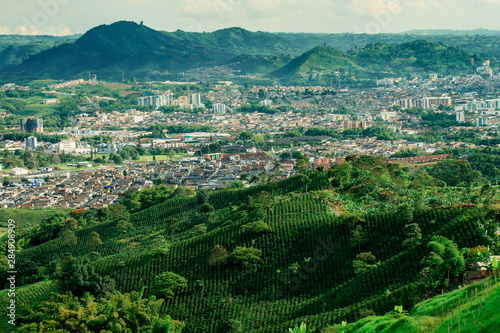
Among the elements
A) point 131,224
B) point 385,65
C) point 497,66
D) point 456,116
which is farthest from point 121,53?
point 131,224

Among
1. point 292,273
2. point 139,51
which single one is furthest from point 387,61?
point 292,273

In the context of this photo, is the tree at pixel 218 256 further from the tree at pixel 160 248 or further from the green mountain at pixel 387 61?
the green mountain at pixel 387 61

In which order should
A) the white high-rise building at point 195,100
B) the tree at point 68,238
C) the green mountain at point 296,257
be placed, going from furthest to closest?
the white high-rise building at point 195,100 < the tree at point 68,238 < the green mountain at point 296,257

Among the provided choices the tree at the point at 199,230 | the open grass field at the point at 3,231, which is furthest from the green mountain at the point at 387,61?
the tree at the point at 199,230

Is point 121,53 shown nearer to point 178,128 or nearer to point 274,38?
point 274,38

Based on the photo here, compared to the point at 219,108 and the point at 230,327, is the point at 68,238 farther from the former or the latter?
the point at 219,108
